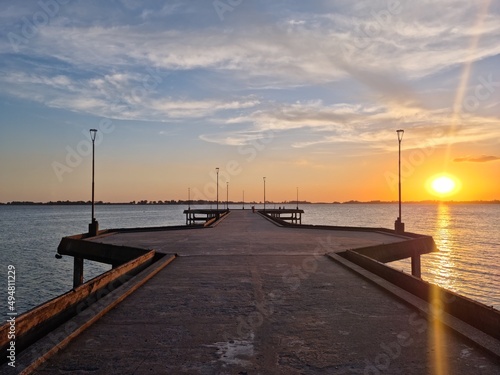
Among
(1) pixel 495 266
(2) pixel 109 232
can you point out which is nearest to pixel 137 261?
(2) pixel 109 232

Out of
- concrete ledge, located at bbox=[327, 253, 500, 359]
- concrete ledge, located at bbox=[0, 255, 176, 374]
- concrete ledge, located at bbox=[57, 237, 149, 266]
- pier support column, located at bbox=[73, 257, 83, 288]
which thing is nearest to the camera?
concrete ledge, located at bbox=[0, 255, 176, 374]

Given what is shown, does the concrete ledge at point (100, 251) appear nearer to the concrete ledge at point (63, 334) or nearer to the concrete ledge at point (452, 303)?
the concrete ledge at point (63, 334)

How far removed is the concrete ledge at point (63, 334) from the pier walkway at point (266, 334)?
104 millimetres

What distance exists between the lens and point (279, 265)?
41.6 ft

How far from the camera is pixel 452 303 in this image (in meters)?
7.04

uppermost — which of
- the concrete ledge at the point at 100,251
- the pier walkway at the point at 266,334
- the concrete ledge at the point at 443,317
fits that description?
the concrete ledge at the point at 443,317

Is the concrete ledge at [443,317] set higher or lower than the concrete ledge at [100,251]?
higher

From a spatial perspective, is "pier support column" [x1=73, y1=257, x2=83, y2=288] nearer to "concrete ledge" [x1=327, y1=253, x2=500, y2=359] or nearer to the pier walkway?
the pier walkway

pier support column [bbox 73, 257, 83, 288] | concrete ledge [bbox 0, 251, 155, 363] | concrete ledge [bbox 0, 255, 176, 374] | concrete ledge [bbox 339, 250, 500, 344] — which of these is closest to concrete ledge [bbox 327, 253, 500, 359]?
concrete ledge [bbox 339, 250, 500, 344]

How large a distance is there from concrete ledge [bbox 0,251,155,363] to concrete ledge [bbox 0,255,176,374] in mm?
329

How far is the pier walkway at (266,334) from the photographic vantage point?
4.95 meters

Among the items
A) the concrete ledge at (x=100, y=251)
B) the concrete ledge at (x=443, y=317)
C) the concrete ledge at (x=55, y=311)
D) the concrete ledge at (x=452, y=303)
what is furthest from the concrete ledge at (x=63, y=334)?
the concrete ledge at (x=100, y=251)

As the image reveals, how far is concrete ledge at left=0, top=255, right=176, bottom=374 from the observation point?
15.9 ft

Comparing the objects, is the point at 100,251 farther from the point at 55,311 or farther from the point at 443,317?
the point at 443,317
